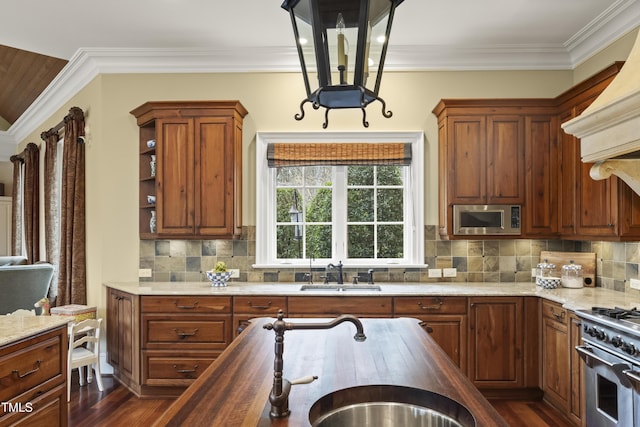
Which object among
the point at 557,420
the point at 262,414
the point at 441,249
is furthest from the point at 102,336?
the point at 557,420

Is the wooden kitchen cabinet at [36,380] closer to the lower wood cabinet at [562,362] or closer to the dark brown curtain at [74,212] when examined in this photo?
the dark brown curtain at [74,212]

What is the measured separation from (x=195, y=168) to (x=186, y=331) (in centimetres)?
140

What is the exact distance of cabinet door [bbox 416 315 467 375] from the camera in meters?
3.64

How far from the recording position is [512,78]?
428cm

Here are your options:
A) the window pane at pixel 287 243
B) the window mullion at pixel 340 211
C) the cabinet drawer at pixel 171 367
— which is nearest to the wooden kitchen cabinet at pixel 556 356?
the window mullion at pixel 340 211

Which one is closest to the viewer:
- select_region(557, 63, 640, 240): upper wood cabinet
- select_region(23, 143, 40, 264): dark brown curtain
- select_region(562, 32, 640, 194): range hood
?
select_region(562, 32, 640, 194): range hood

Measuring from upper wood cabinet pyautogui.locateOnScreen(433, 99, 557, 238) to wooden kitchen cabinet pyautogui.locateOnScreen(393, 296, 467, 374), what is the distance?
Result: 66cm

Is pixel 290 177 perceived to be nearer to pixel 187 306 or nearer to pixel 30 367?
pixel 187 306

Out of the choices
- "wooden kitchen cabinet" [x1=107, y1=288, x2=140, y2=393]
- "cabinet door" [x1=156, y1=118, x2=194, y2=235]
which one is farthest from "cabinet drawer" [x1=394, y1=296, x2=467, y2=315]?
"wooden kitchen cabinet" [x1=107, y1=288, x2=140, y2=393]

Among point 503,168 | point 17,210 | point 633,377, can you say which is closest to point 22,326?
point 633,377

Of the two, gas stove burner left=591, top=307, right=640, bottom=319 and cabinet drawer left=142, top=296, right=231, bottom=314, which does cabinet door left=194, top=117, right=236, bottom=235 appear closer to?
cabinet drawer left=142, top=296, right=231, bottom=314

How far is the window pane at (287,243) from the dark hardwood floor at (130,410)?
1629 mm

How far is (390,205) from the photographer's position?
4449 mm

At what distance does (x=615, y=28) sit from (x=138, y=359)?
464cm
